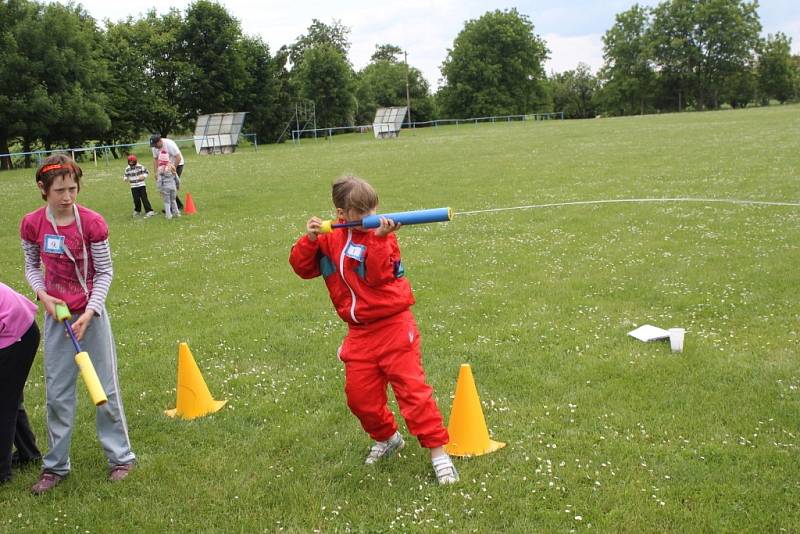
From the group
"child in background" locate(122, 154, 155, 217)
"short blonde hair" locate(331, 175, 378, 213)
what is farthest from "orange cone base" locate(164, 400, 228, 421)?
"child in background" locate(122, 154, 155, 217)

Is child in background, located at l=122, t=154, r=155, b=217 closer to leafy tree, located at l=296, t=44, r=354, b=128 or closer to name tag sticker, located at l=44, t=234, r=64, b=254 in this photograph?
name tag sticker, located at l=44, t=234, r=64, b=254

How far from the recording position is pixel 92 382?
12.6ft

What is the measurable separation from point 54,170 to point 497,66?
92.3 meters

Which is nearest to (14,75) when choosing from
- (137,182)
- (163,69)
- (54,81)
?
(54,81)

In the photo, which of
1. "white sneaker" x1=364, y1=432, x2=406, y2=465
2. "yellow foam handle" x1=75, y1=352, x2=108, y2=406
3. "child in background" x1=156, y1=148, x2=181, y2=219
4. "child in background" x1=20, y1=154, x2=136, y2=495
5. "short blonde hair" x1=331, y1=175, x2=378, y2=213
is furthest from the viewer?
"child in background" x1=156, y1=148, x2=181, y2=219

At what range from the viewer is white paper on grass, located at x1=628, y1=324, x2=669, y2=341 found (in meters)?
6.91

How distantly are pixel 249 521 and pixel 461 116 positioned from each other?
301ft

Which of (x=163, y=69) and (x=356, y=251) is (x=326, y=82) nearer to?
(x=163, y=69)

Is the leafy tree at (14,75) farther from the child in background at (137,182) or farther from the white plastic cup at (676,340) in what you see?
the white plastic cup at (676,340)

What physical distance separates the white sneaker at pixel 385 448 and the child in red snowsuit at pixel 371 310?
0.45 meters

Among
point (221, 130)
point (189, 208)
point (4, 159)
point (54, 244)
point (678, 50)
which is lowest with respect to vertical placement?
point (189, 208)

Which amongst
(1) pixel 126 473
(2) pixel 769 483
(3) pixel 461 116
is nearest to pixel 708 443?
(2) pixel 769 483

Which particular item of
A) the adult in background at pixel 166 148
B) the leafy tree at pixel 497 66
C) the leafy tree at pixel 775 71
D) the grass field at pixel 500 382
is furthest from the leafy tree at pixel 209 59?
the leafy tree at pixel 775 71

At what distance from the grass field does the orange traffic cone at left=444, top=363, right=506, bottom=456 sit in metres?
Answer: 0.11
